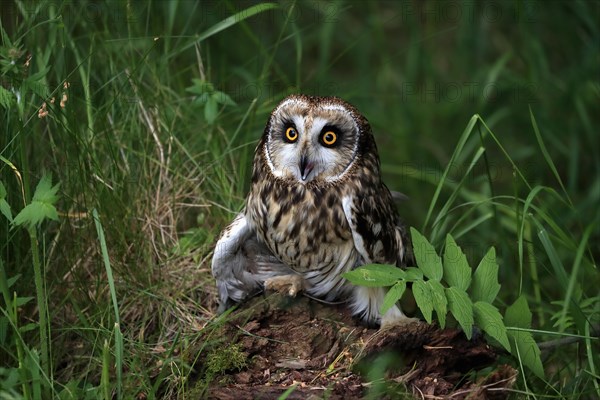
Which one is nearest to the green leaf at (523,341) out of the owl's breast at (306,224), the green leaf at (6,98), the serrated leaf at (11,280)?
the owl's breast at (306,224)

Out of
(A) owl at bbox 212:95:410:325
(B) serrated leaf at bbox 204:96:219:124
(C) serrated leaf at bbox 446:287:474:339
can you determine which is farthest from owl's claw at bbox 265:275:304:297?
(B) serrated leaf at bbox 204:96:219:124

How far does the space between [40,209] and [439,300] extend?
1.36 metres

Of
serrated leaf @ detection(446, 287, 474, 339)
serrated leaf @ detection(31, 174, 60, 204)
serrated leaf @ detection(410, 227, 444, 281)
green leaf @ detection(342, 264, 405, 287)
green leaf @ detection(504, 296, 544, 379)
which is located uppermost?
serrated leaf @ detection(31, 174, 60, 204)


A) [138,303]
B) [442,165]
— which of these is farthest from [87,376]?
[442,165]

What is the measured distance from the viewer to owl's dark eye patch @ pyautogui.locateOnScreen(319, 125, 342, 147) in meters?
3.37

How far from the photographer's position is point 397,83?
7211mm

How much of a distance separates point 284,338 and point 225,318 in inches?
9.2

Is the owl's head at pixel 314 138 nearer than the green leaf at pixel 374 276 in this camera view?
No

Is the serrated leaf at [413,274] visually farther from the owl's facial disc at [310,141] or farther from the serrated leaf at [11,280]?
the serrated leaf at [11,280]

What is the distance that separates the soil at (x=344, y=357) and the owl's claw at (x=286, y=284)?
0.04 meters

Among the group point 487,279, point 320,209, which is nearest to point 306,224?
point 320,209

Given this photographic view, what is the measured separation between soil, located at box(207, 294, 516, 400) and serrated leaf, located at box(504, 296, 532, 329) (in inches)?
5.6

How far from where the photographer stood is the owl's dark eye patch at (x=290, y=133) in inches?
134

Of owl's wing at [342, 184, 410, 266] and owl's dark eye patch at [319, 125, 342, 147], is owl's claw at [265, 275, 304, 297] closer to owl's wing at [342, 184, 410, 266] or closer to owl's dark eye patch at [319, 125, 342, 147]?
owl's wing at [342, 184, 410, 266]
